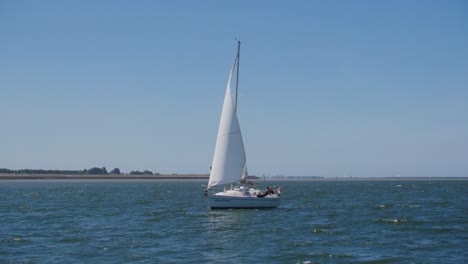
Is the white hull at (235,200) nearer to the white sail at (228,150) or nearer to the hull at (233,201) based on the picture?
the hull at (233,201)

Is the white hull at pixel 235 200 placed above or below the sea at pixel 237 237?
above

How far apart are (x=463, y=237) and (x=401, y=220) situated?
8.82 m

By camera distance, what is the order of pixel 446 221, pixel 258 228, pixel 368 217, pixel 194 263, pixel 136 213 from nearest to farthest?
pixel 194 263
pixel 258 228
pixel 446 221
pixel 368 217
pixel 136 213

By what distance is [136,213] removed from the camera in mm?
48031

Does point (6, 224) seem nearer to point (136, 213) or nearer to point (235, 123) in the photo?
point (136, 213)

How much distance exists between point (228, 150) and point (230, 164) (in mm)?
1364

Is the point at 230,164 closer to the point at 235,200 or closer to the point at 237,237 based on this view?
the point at 235,200

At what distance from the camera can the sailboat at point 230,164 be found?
48.2m

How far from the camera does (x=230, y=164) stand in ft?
160

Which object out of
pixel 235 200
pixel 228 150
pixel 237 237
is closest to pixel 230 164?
pixel 228 150

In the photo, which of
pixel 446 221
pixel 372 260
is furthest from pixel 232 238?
pixel 446 221

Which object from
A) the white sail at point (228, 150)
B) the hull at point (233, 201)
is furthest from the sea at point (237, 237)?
the white sail at point (228, 150)

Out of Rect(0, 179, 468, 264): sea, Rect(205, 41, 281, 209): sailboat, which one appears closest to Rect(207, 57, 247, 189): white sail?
Rect(205, 41, 281, 209): sailboat

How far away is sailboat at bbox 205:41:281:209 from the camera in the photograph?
4822 cm
